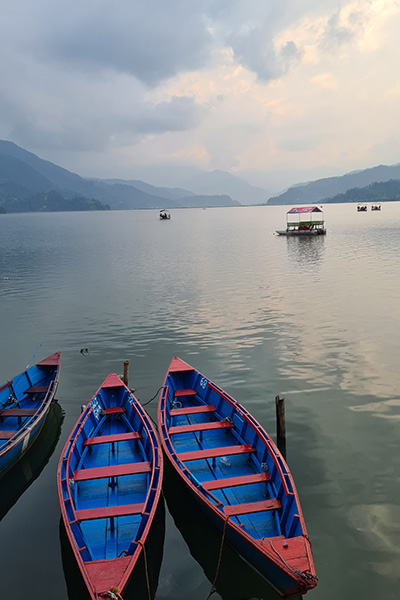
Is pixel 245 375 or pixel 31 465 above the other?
pixel 245 375

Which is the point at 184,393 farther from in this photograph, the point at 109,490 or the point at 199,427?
the point at 109,490

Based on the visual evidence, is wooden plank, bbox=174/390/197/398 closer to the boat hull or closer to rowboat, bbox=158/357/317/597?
rowboat, bbox=158/357/317/597

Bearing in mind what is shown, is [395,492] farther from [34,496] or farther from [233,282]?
[233,282]

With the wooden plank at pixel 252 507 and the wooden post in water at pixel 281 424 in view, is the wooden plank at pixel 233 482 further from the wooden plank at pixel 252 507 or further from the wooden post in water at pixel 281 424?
the wooden post in water at pixel 281 424

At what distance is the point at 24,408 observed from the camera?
63.2ft

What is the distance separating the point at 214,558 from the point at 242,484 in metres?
2.13

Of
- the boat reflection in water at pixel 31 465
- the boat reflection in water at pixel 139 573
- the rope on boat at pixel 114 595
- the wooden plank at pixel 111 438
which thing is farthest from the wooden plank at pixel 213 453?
the boat reflection in water at pixel 31 465

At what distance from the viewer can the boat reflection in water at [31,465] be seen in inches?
579

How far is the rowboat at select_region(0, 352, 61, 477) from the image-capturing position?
15.4 m

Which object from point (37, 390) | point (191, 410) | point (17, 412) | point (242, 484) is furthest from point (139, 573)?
point (37, 390)

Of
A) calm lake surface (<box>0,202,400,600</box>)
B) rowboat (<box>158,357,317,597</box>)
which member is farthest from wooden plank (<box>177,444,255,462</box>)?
calm lake surface (<box>0,202,400,600</box>)

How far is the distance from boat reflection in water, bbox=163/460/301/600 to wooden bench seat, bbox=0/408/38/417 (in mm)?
7416

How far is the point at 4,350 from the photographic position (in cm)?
2861

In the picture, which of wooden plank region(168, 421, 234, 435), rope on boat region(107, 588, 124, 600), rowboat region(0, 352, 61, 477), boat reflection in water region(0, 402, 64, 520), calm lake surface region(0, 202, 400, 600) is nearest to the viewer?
rope on boat region(107, 588, 124, 600)
